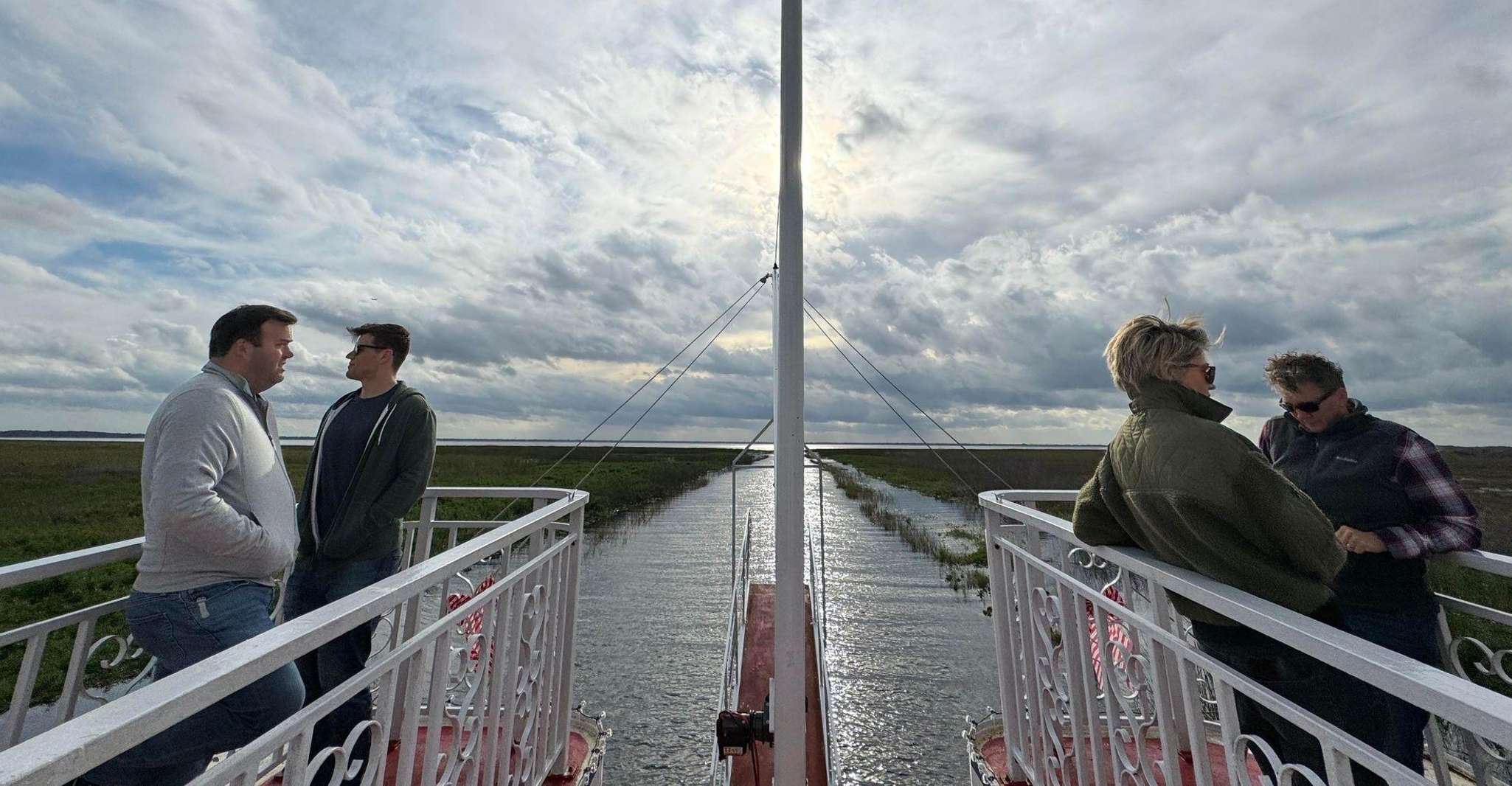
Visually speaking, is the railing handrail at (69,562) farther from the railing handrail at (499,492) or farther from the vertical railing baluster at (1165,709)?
the vertical railing baluster at (1165,709)

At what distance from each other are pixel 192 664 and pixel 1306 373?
128 inches

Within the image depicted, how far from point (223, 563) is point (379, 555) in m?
0.69

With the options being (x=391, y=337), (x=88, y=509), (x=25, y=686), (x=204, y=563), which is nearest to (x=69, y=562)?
(x=25, y=686)

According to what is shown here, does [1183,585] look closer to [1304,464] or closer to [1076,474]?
[1304,464]

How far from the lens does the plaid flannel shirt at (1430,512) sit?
76.0 inches

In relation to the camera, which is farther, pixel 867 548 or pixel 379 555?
pixel 867 548

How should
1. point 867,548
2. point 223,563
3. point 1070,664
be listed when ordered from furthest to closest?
1. point 867,548
2. point 1070,664
3. point 223,563

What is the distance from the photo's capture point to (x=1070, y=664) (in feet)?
7.09

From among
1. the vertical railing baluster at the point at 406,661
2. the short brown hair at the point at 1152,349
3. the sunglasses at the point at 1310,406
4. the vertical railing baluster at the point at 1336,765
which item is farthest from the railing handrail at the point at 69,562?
the sunglasses at the point at 1310,406

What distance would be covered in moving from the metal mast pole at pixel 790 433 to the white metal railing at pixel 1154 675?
0.80 metres

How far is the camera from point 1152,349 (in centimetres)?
173

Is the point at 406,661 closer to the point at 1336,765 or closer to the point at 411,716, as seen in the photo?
the point at 411,716

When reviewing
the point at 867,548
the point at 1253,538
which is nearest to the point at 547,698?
the point at 1253,538

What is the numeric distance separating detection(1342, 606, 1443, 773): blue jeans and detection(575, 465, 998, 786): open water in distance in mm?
4286
